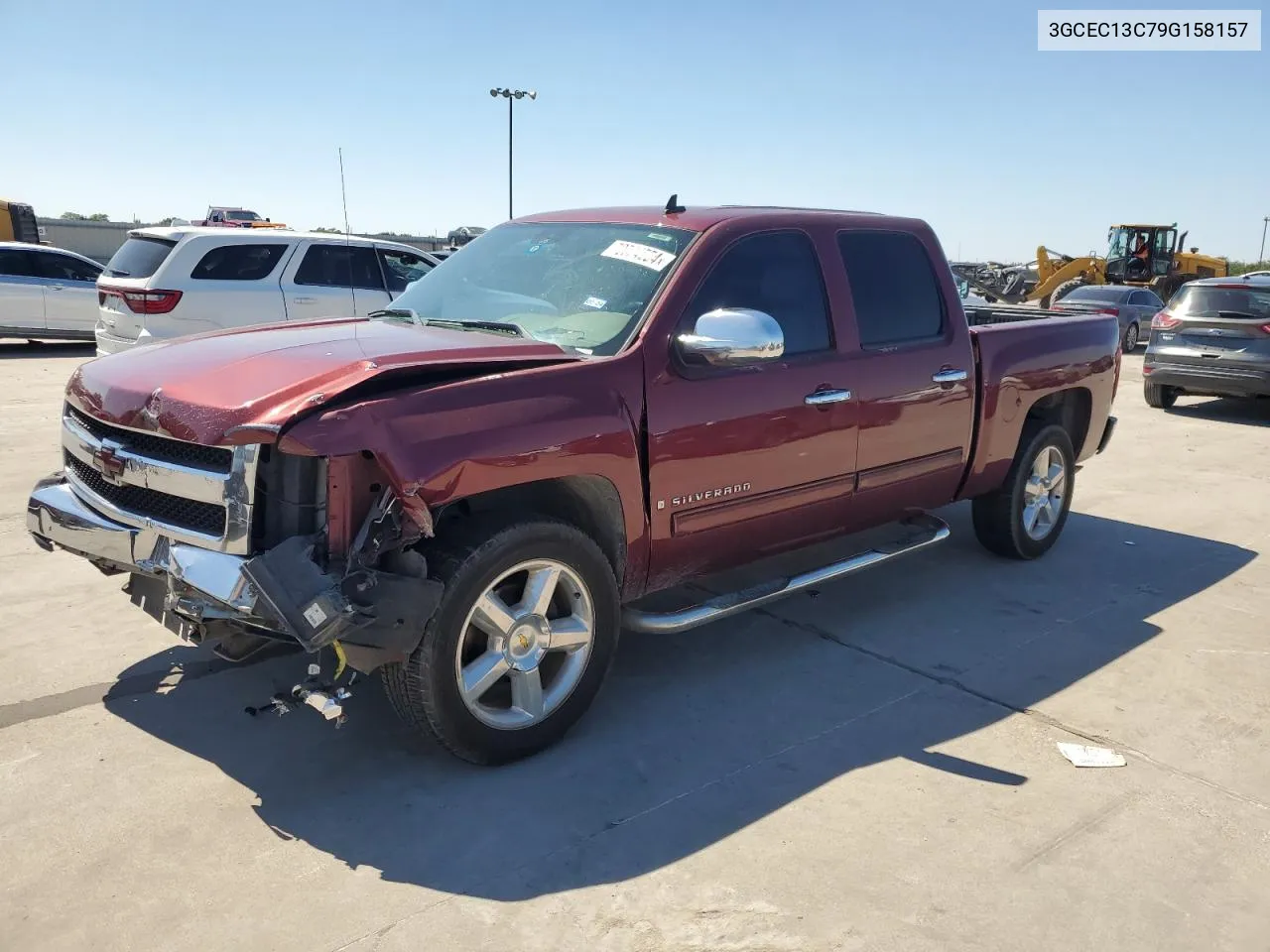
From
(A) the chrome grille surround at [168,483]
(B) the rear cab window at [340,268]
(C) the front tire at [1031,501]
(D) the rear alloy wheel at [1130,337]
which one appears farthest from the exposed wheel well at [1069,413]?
(D) the rear alloy wheel at [1130,337]

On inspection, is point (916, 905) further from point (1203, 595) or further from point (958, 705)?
point (1203, 595)

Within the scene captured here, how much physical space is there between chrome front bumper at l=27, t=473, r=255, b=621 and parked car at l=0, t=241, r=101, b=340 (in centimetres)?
1283

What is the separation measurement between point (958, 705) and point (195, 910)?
2.93 m

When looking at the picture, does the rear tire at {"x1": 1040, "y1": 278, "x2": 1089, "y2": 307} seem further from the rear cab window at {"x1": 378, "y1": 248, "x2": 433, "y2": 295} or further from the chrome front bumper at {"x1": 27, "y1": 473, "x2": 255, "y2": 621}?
the chrome front bumper at {"x1": 27, "y1": 473, "x2": 255, "y2": 621}

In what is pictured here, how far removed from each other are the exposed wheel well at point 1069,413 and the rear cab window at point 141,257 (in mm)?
8393

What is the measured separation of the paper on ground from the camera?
151 inches

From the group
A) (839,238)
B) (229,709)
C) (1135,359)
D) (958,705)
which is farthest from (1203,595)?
(1135,359)

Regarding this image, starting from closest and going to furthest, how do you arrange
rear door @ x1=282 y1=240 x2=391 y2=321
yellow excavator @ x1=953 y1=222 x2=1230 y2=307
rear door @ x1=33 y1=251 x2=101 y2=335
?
rear door @ x1=282 y1=240 x2=391 y2=321
rear door @ x1=33 y1=251 x2=101 y2=335
yellow excavator @ x1=953 y1=222 x2=1230 y2=307

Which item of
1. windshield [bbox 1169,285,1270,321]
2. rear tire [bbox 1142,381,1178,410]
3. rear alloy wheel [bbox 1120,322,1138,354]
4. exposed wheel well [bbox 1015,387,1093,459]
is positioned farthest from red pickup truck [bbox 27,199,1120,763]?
rear alloy wheel [bbox 1120,322,1138,354]

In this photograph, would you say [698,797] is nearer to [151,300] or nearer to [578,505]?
[578,505]

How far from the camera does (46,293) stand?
14.9m

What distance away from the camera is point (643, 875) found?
303 centimetres

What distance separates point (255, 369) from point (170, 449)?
37cm

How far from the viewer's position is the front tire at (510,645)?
3.31 metres
